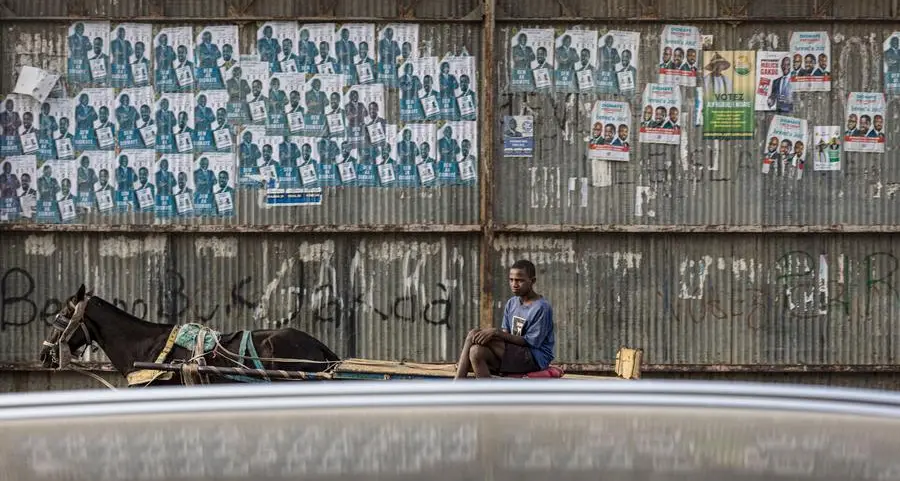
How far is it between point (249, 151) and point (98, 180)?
70.0 inches

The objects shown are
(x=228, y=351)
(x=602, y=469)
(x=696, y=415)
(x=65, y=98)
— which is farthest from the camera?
(x=65, y=98)

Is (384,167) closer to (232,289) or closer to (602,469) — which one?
(232,289)

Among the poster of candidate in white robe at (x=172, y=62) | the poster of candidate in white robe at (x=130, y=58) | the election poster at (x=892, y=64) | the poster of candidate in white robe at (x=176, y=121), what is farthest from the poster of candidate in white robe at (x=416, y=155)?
the election poster at (x=892, y=64)

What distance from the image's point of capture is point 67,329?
384 inches

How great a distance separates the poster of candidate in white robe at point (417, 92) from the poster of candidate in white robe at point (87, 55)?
3.40m

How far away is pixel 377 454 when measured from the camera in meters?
1.99

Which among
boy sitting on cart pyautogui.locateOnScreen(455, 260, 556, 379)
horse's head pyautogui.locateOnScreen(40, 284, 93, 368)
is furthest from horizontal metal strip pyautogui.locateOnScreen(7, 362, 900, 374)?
boy sitting on cart pyautogui.locateOnScreen(455, 260, 556, 379)

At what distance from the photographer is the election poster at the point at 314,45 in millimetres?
12742

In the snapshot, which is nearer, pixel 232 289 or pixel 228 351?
pixel 228 351

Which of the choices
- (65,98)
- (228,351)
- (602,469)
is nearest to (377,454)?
(602,469)

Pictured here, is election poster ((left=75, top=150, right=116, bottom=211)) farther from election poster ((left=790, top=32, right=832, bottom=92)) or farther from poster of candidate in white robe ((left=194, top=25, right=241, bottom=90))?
election poster ((left=790, top=32, right=832, bottom=92))

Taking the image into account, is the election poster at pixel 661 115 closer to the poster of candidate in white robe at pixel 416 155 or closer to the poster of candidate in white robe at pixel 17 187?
the poster of candidate in white robe at pixel 416 155

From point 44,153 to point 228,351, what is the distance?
194 inches

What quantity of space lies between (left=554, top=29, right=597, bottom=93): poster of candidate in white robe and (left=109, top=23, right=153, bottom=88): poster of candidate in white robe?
4.69 m
